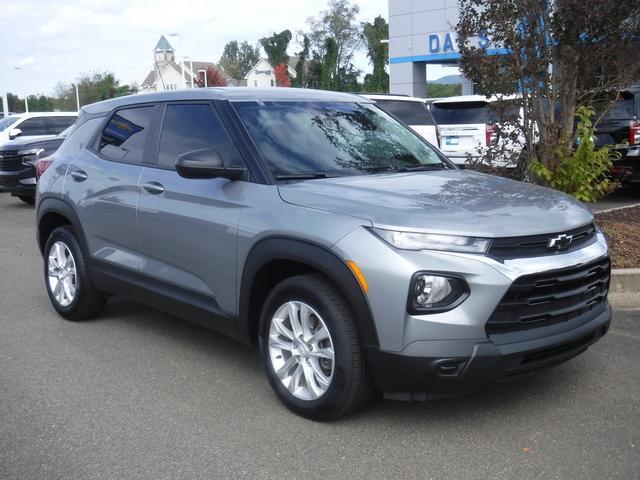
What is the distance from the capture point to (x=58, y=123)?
18.4 meters

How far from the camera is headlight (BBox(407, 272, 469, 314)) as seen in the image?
3557 millimetres

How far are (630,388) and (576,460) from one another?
1.07m

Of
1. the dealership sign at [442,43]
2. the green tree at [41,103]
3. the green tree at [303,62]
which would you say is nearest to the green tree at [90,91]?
the green tree at [41,103]

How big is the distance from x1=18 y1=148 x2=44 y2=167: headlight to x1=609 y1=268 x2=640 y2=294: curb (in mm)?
11008

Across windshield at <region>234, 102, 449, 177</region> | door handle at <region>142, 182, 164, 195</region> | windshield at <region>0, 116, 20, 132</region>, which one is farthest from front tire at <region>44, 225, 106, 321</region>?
windshield at <region>0, 116, 20, 132</region>

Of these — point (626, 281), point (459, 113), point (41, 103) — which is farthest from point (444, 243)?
point (41, 103)

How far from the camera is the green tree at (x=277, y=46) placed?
82.1m

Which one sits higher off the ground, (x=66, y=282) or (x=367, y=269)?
(x=367, y=269)

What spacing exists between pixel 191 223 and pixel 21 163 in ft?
Answer: 35.6

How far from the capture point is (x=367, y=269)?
3.64 metres

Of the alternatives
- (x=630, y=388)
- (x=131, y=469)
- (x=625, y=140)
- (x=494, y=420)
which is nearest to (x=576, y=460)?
(x=494, y=420)

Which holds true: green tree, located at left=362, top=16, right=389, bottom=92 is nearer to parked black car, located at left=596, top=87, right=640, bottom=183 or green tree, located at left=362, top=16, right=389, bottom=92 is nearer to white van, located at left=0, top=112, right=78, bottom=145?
white van, located at left=0, top=112, right=78, bottom=145

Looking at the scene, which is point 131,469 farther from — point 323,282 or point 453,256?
point 453,256

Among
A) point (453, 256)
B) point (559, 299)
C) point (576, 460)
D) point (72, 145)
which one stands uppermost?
point (72, 145)
